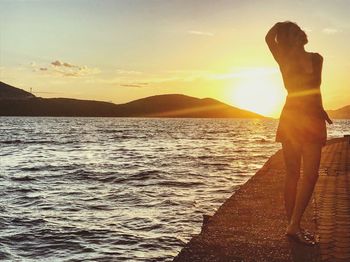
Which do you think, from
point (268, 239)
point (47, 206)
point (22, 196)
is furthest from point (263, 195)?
point (22, 196)

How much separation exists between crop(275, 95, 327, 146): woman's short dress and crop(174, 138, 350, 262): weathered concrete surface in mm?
1057

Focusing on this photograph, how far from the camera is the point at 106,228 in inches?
393

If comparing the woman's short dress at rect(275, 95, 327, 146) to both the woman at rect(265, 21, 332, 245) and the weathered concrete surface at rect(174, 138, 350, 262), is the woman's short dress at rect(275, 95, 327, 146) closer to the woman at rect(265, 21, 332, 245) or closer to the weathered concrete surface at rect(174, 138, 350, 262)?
the woman at rect(265, 21, 332, 245)

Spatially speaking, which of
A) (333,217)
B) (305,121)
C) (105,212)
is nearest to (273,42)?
(305,121)

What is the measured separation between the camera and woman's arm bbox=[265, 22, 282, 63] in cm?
454

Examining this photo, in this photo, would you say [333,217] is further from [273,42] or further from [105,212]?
[105,212]

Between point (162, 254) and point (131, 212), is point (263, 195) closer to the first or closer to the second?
point (162, 254)

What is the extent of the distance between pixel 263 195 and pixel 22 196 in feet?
31.0

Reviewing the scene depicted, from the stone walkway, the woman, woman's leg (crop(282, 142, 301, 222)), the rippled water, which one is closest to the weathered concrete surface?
the stone walkway

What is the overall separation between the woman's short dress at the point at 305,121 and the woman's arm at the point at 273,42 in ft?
1.41

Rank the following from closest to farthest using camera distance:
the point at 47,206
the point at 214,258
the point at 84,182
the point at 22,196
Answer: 1. the point at 214,258
2. the point at 47,206
3. the point at 22,196
4. the point at 84,182

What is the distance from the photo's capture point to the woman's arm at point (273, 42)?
14.9ft

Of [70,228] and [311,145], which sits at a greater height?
[311,145]

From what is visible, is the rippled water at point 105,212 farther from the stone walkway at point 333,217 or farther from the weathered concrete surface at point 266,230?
the stone walkway at point 333,217
